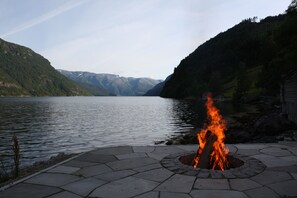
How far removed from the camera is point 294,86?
3170 centimetres

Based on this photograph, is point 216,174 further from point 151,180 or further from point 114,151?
point 114,151

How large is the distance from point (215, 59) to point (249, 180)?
18092 centimetres

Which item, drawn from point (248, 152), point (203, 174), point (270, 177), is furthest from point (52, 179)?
point (248, 152)

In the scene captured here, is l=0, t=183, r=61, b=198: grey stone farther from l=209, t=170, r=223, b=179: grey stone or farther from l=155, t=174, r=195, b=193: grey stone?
l=209, t=170, r=223, b=179: grey stone

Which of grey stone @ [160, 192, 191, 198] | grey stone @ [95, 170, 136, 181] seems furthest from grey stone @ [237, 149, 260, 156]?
grey stone @ [160, 192, 191, 198]

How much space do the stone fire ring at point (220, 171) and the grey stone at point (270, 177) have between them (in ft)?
0.58

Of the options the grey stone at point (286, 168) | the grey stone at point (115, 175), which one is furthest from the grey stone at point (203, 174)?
the grey stone at point (286, 168)

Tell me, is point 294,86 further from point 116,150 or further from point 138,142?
point 116,150

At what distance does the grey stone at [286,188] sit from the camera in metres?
6.68

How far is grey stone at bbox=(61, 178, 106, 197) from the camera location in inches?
276

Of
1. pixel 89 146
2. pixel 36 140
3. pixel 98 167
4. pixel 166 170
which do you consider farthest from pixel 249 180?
pixel 36 140

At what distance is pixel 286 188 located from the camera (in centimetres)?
700

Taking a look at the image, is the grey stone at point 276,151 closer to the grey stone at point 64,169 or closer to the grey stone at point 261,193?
the grey stone at point 261,193

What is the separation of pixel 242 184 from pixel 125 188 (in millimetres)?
2973
